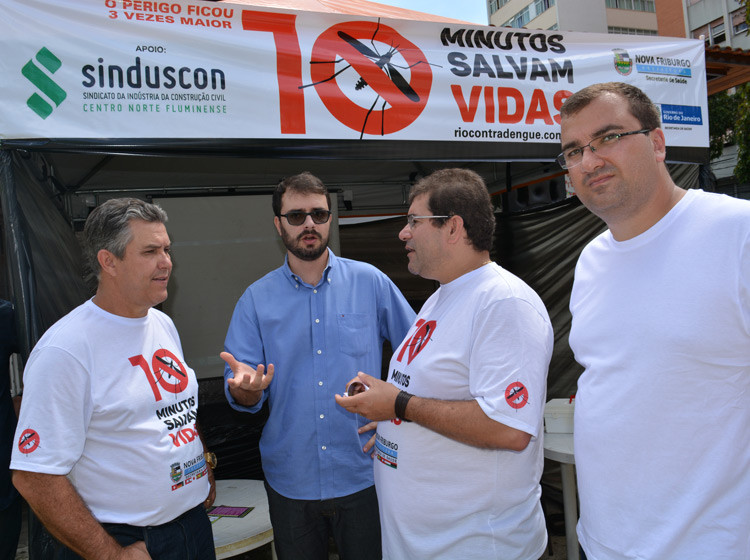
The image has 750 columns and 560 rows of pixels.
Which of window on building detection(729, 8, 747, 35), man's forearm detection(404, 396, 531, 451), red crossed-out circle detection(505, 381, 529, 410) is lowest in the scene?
man's forearm detection(404, 396, 531, 451)

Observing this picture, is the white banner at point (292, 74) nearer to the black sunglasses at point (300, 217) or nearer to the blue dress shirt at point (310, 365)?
the black sunglasses at point (300, 217)

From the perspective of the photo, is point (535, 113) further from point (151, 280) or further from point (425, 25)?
point (151, 280)

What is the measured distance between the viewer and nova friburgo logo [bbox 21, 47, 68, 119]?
2293mm

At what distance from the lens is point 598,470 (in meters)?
1.35

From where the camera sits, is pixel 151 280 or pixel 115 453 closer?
pixel 115 453

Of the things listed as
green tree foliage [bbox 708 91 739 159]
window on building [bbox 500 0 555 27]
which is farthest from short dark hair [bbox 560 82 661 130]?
window on building [bbox 500 0 555 27]

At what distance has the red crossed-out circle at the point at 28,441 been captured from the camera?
149 cm

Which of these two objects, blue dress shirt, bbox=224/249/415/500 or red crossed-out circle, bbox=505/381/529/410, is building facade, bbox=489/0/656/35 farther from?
red crossed-out circle, bbox=505/381/529/410

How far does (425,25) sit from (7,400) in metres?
2.91

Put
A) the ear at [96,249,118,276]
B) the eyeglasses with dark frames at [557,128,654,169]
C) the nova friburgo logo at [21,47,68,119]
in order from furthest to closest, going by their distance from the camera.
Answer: the nova friburgo logo at [21,47,68,119], the ear at [96,249,118,276], the eyeglasses with dark frames at [557,128,654,169]

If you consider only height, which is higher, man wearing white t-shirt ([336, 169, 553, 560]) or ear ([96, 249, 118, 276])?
ear ([96, 249, 118, 276])

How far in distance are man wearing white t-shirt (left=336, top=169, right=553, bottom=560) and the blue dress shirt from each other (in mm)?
361

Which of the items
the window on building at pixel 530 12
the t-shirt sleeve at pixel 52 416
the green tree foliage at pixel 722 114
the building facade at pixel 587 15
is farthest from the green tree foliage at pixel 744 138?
the window on building at pixel 530 12

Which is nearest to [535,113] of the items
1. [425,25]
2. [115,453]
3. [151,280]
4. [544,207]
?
[425,25]
